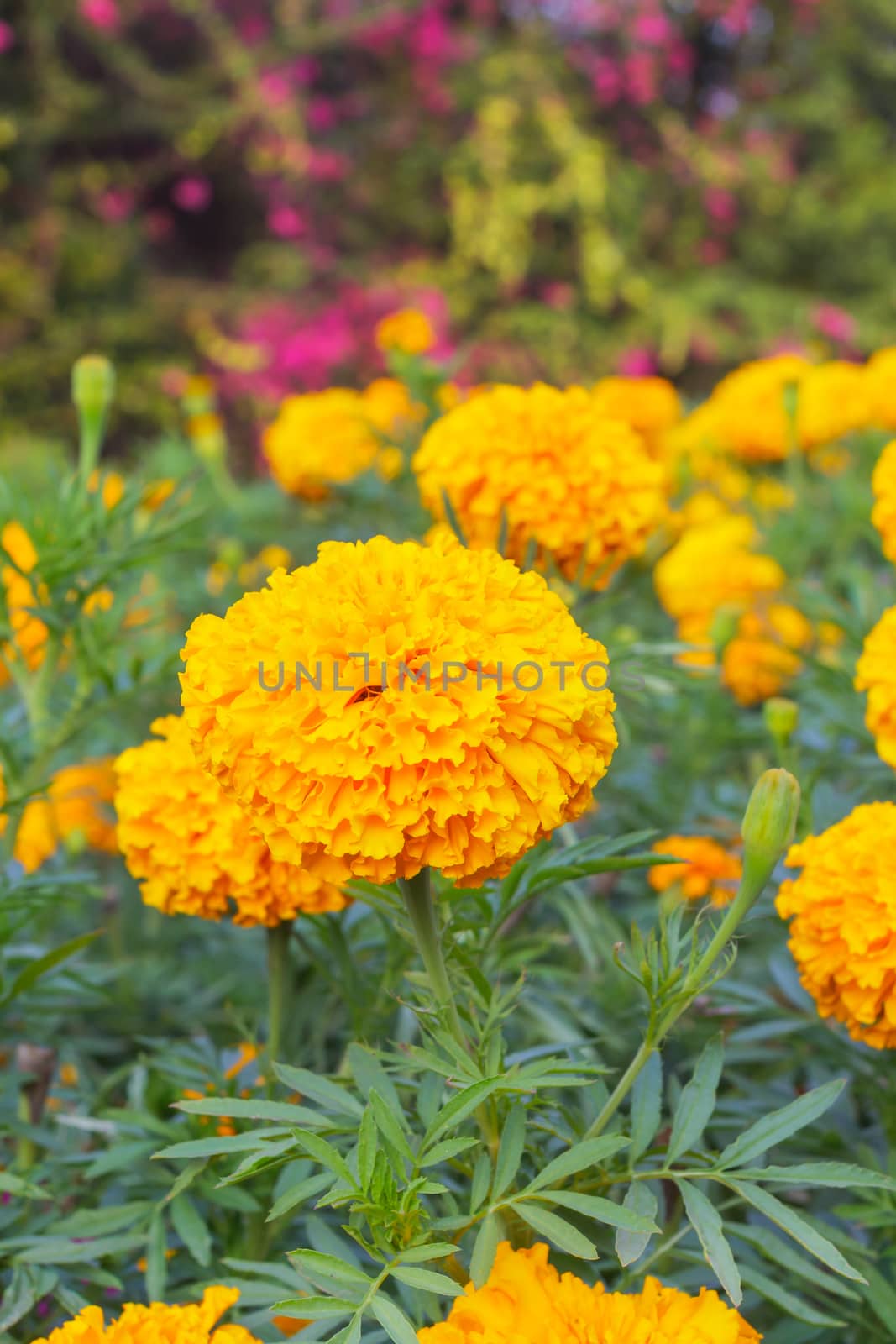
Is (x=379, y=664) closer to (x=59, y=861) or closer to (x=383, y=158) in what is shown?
(x=59, y=861)

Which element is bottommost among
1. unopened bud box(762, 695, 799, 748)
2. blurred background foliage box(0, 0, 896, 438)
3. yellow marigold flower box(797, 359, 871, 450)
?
blurred background foliage box(0, 0, 896, 438)

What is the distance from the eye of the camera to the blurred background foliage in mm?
6211

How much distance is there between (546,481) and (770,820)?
0.57 meters

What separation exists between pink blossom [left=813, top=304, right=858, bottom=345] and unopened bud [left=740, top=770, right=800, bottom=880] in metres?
6.28

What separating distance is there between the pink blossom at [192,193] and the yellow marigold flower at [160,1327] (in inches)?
250

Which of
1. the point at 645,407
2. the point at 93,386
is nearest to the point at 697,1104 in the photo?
the point at 93,386

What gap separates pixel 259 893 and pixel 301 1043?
0.28 meters

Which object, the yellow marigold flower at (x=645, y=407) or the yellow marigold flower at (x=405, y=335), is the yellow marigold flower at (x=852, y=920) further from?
the yellow marigold flower at (x=645, y=407)

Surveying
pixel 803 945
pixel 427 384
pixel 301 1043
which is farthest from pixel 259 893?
pixel 427 384

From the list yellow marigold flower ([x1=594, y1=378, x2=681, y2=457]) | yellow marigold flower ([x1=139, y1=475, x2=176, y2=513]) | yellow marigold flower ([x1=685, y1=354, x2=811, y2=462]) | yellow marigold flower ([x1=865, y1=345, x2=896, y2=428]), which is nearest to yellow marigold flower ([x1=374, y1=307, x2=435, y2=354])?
yellow marigold flower ([x1=139, y1=475, x2=176, y2=513])

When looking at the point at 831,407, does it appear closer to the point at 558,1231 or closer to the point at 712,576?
the point at 712,576

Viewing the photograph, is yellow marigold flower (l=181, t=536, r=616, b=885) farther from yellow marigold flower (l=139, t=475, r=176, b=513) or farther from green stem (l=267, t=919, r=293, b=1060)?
yellow marigold flower (l=139, t=475, r=176, b=513)

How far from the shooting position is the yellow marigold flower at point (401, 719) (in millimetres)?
690

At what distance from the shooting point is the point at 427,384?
1780mm
